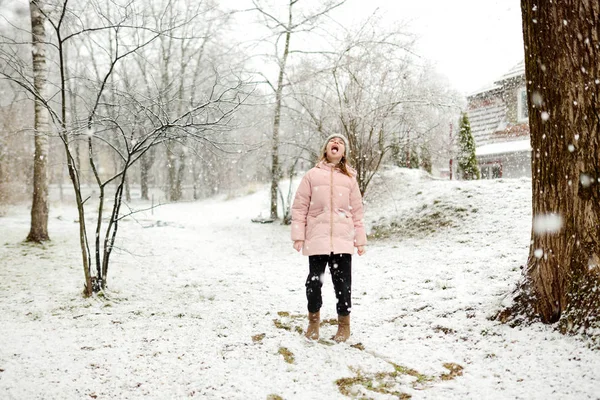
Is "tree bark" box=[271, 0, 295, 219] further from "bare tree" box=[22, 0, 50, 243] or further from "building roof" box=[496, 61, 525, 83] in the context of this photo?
"building roof" box=[496, 61, 525, 83]

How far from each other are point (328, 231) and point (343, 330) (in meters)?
0.92

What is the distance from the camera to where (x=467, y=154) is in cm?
1498

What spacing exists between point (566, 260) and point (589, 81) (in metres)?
1.31

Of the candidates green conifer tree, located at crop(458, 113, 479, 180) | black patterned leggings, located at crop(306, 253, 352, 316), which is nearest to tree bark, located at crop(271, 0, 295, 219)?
green conifer tree, located at crop(458, 113, 479, 180)

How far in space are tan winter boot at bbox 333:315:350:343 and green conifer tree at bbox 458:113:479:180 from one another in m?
13.1

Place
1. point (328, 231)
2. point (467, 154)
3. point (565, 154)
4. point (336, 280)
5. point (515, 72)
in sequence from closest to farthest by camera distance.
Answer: point (565, 154) → point (328, 231) → point (336, 280) → point (467, 154) → point (515, 72)

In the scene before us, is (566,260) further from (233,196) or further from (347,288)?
(233,196)

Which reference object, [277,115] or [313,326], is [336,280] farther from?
[277,115]

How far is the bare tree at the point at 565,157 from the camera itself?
2.80m

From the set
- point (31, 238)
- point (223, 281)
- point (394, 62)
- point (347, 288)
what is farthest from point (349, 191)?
point (31, 238)

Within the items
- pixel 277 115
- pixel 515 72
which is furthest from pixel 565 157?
pixel 515 72

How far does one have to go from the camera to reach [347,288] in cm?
360

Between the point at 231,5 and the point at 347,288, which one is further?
the point at 231,5

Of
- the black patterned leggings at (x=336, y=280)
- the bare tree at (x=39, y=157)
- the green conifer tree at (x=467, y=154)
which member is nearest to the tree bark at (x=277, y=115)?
the bare tree at (x=39, y=157)
